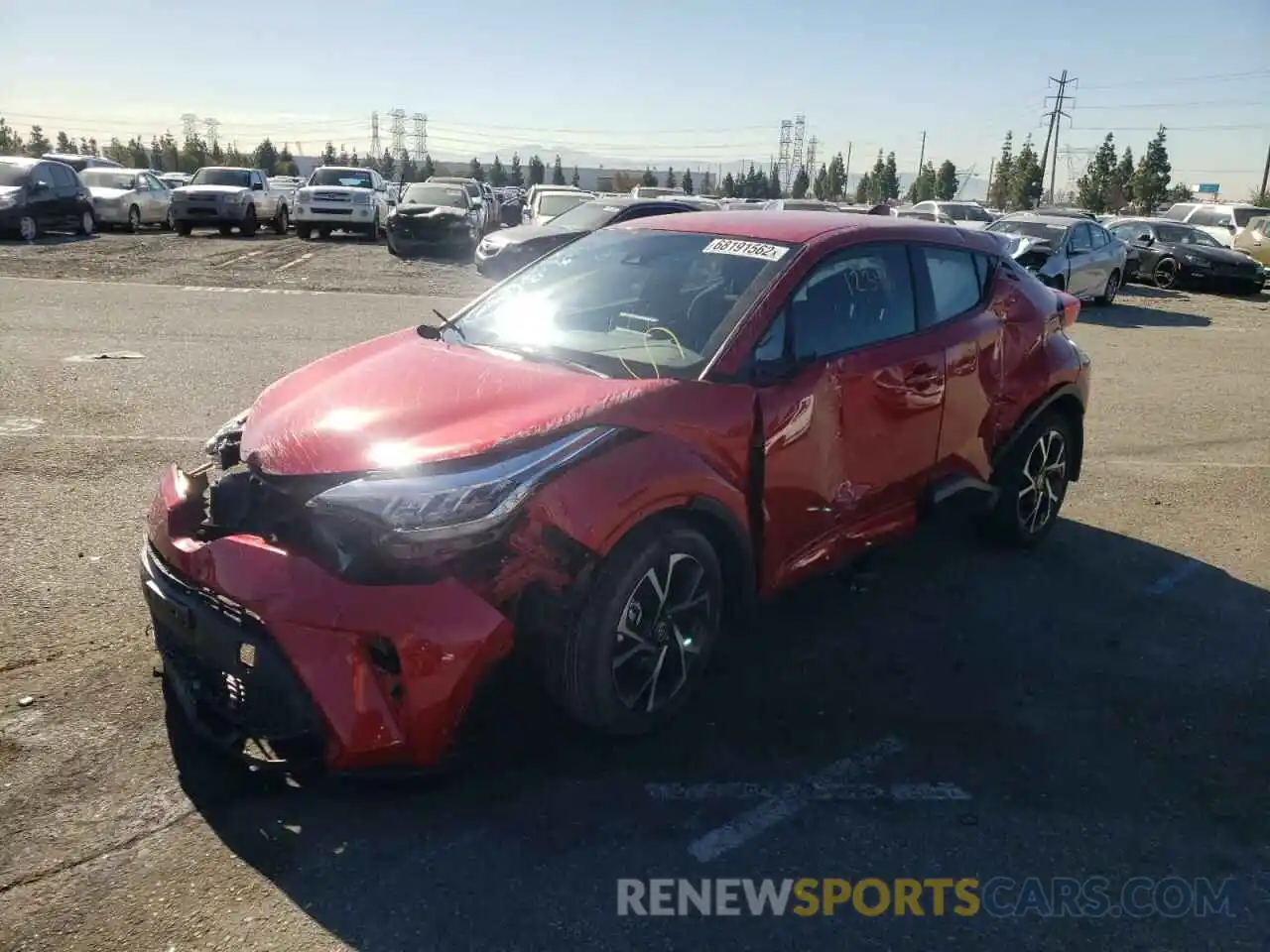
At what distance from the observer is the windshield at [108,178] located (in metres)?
26.5

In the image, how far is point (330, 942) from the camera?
2523mm

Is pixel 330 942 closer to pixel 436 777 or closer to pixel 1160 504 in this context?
pixel 436 777

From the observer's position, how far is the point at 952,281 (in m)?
4.85

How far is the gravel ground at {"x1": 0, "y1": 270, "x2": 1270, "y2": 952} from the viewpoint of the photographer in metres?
2.66

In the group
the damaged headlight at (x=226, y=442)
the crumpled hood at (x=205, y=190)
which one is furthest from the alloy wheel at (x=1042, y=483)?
the crumpled hood at (x=205, y=190)

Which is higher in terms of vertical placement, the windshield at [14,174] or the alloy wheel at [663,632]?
the windshield at [14,174]

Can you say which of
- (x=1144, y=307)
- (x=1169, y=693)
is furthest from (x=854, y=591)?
(x=1144, y=307)

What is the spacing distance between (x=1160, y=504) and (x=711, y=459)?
4.33 m

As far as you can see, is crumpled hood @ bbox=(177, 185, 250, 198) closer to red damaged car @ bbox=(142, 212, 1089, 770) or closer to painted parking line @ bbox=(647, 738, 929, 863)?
red damaged car @ bbox=(142, 212, 1089, 770)

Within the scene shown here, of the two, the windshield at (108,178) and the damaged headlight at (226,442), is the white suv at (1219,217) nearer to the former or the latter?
the windshield at (108,178)

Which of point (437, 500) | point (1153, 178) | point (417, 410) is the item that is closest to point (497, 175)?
point (1153, 178)

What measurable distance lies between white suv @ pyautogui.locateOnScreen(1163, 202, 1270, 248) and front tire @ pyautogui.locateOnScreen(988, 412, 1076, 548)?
25434 mm

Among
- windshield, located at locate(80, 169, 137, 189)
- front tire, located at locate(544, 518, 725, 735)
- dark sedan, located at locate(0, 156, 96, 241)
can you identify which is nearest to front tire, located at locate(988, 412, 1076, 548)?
front tire, located at locate(544, 518, 725, 735)

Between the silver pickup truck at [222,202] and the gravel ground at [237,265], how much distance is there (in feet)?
4.25
